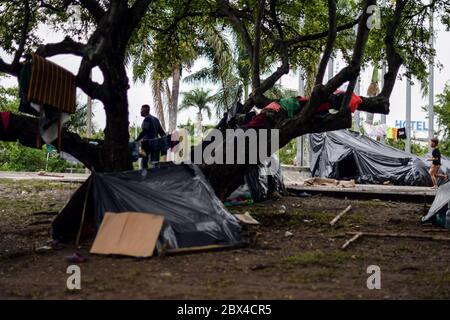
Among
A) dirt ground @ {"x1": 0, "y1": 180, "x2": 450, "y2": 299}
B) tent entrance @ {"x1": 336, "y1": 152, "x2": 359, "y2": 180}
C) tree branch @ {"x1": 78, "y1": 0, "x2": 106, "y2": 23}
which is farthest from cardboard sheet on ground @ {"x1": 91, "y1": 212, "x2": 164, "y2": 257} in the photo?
tent entrance @ {"x1": 336, "y1": 152, "x2": 359, "y2": 180}

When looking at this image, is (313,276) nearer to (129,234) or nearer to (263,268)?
(263,268)

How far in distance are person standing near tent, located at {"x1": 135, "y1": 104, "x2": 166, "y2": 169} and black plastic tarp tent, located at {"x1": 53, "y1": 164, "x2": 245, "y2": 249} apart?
4.09m

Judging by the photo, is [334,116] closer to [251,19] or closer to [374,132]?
[251,19]

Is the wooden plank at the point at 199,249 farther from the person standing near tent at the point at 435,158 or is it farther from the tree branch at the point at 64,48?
the person standing near tent at the point at 435,158

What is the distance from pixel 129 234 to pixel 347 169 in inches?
688

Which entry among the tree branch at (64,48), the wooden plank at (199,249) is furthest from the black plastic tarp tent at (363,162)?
the wooden plank at (199,249)

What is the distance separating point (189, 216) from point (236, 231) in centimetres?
73

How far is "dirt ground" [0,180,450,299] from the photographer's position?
5.32 metres

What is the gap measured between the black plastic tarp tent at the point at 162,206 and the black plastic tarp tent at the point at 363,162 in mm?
15143

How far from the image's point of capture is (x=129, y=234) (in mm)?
7207

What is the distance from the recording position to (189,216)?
25.3ft

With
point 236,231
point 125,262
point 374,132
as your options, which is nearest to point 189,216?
point 236,231

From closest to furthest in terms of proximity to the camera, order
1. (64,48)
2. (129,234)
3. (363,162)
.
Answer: (129,234)
(64,48)
(363,162)

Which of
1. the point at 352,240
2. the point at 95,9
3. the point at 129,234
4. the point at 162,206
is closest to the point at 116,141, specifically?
the point at 95,9
